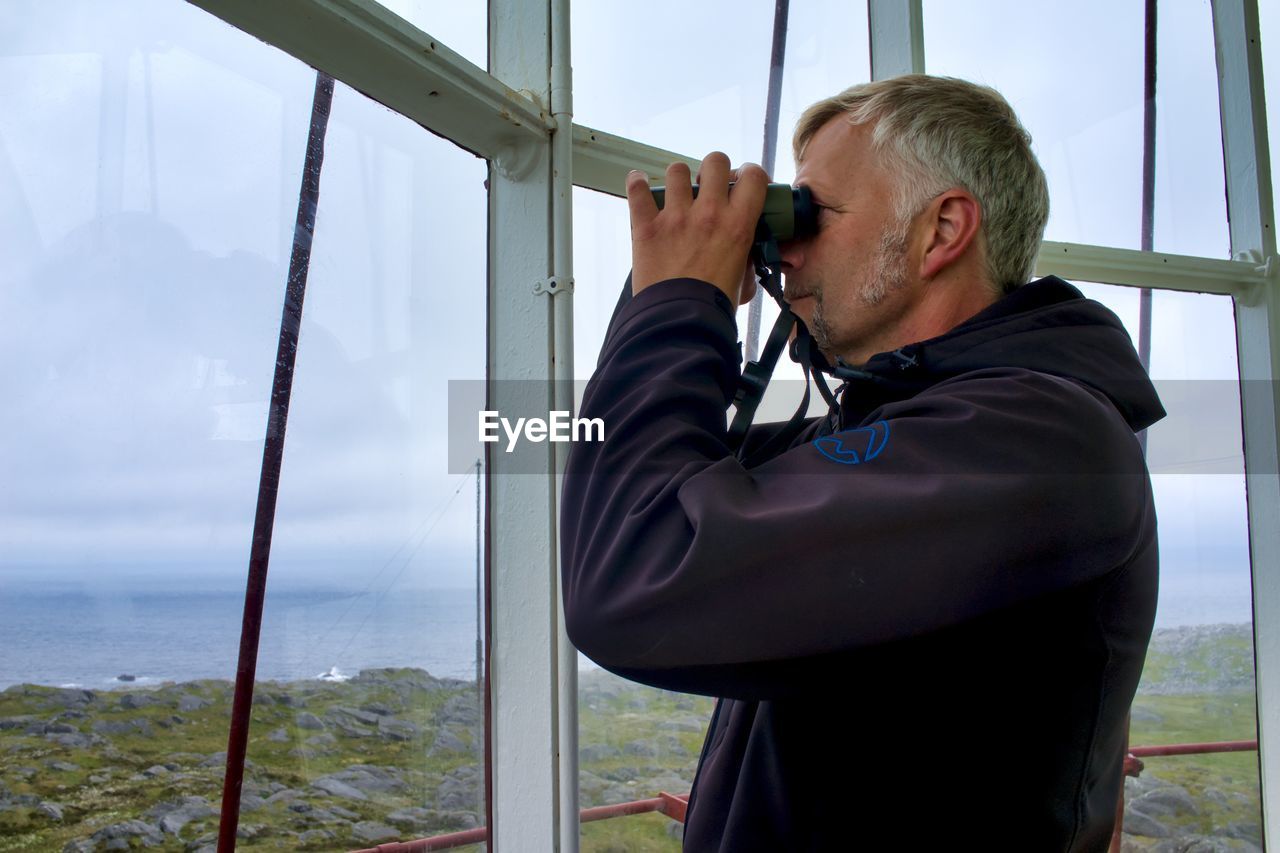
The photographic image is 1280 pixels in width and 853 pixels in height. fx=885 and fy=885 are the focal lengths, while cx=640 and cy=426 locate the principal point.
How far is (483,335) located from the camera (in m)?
1.22

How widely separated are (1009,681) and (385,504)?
2.48 ft

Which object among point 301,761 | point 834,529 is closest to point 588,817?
point 301,761

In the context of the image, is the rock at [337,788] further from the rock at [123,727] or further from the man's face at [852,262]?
the man's face at [852,262]

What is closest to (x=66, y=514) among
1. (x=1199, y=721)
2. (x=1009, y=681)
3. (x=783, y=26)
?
(x=1009, y=681)

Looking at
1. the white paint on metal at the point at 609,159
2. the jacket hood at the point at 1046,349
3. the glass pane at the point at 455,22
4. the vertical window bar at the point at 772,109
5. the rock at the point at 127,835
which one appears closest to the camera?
the jacket hood at the point at 1046,349

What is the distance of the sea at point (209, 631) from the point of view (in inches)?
29.6

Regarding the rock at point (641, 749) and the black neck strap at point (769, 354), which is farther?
the rock at point (641, 749)

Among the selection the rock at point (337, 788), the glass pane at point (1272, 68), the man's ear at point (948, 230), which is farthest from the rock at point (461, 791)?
the glass pane at point (1272, 68)

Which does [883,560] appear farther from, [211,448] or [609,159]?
[609,159]

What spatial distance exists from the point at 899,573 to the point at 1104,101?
1.90m

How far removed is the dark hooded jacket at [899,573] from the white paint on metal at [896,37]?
1164 millimetres

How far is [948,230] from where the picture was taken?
83 cm

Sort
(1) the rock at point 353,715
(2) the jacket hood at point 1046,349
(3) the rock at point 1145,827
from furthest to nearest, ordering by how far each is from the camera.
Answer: (3) the rock at point 1145,827 < (1) the rock at point 353,715 < (2) the jacket hood at point 1046,349

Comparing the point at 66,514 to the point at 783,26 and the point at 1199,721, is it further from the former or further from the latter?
the point at 1199,721
